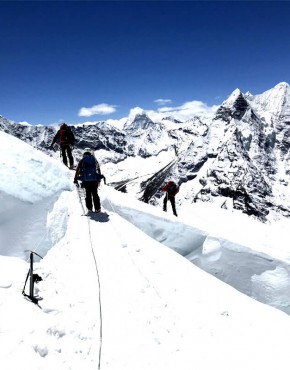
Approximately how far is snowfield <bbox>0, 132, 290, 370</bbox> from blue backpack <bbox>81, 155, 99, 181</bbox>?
4.99 ft

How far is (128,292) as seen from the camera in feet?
26.5

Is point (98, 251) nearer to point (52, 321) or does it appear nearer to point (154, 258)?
point (154, 258)

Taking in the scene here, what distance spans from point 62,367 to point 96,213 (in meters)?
9.24

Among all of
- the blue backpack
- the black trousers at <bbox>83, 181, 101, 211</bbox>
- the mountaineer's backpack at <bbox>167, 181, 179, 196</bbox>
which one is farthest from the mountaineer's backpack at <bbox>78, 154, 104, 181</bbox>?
the mountaineer's backpack at <bbox>167, 181, 179, 196</bbox>

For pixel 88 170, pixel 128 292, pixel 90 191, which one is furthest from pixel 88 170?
pixel 128 292

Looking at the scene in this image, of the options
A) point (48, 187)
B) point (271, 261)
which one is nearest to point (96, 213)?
point (48, 187)

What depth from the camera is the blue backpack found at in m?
14.4

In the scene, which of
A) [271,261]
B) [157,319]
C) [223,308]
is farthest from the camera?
[271,261]

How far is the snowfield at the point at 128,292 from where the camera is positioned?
6.03 m

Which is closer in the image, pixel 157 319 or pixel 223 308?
pixel 157 319

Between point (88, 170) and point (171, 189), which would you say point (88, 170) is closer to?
point (88, 170)

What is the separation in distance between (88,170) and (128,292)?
7.48 m

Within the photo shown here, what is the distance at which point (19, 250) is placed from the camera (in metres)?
12.7

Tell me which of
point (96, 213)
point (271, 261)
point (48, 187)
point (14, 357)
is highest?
point (48, 187)
